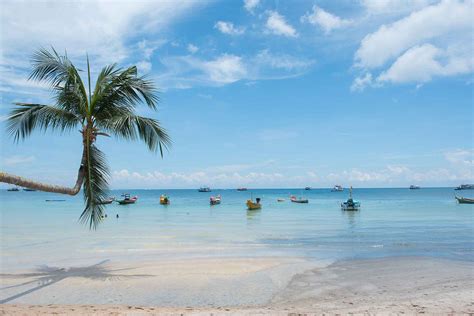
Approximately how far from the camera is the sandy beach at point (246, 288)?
287 inches

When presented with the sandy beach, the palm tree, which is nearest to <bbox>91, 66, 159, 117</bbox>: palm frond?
the palm tree

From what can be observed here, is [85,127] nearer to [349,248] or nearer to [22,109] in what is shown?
[22,109]

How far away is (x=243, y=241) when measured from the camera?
18203 mm

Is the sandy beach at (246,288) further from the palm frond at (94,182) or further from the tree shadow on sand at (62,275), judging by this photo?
the palm frond at (94,182)

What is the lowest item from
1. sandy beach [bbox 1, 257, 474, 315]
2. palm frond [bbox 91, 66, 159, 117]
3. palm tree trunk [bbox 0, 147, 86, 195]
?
sandy beach [bbox 1, 257, 474, 315]

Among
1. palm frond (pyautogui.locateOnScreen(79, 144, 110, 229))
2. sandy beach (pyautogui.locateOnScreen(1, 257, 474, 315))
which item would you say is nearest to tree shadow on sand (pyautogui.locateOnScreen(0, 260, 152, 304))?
sandy beach (pyautogui.locateOnScreen(1, 257, 474, 315))

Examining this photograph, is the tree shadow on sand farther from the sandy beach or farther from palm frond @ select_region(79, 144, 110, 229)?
palm frond @ select_region(79, 144, 110, 229)

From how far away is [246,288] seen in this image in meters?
9.21

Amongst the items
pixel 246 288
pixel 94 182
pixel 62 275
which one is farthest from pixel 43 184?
pixel 246 288

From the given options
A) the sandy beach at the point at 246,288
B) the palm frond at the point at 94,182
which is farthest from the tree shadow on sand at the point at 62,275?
the palm frond at the point at 94,182

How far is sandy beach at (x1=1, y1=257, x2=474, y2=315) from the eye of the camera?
287 inches

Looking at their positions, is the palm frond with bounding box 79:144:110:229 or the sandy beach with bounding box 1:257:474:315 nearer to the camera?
the sandy beach with bounding box 1:257:474:315

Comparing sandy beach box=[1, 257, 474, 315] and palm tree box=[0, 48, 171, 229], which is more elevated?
palm tree box=[0, 48, 171, 229]

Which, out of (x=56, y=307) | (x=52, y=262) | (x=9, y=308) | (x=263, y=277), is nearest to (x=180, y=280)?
(x=263, y=277)
